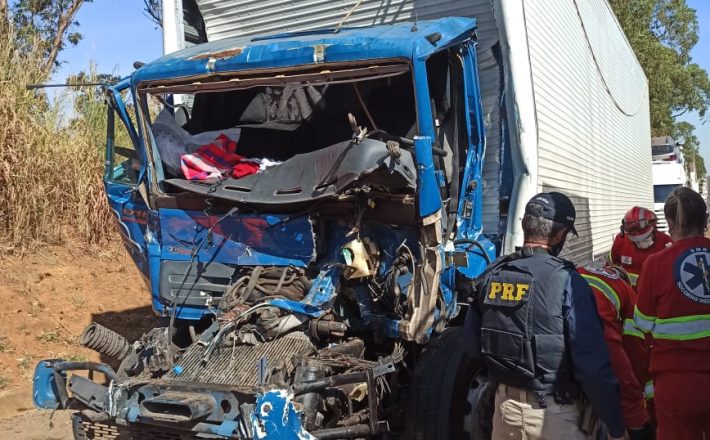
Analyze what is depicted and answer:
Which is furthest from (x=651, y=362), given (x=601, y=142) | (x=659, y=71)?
(x=659, y=71)

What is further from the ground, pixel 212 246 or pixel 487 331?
pixel 212 246

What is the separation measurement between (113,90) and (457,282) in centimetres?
264

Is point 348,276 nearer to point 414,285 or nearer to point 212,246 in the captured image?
point 414,285

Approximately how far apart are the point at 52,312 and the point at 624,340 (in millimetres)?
5823

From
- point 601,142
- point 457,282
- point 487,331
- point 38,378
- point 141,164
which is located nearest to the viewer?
point 487,331

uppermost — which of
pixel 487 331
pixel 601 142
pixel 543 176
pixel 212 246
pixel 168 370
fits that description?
pixel 601 142

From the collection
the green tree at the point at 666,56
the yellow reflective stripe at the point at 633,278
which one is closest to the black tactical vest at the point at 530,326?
the yellow reflective stripe at the point at 633,278

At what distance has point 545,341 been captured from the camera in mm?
2678

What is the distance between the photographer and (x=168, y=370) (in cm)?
360

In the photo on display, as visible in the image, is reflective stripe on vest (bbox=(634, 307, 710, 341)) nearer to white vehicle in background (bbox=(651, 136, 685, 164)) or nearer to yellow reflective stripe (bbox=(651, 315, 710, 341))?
yellow reflective stripe (bbox=(651, 315, 710, 341))

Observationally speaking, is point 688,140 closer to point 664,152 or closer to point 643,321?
point 664,152

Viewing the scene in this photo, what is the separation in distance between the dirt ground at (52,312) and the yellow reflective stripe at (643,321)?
14.1 feet

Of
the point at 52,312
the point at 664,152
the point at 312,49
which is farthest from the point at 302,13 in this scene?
the point at 664,152

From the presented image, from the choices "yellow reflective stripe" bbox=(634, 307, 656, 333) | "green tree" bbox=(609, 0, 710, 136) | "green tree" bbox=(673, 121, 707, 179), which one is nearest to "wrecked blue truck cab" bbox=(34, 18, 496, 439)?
"yellow reflective stripe" bbox=(634, 307, 656, 333)
